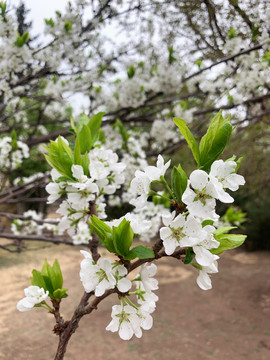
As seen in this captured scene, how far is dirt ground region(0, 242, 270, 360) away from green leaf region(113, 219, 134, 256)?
1817 mm

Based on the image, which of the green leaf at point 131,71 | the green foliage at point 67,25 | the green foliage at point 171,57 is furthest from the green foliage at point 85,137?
the green foliage at point 171,57

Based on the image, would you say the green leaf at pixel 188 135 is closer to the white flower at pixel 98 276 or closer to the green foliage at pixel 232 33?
the white flower at pixel 98 276

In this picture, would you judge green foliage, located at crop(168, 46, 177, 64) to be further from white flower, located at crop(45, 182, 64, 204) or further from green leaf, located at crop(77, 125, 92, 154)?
white flower, located at crop(45, 182, 64, 204)

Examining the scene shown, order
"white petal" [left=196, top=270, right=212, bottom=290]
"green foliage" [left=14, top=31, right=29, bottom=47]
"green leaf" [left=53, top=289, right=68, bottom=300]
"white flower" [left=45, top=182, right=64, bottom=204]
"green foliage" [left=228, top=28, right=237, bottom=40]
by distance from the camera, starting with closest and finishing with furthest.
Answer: "white petal" [left=196, top=270, right=212, bottom=290] < "green leaf" [left=53, top=289, right=68, bottom=300] < "white flower" [left=45, top=182, right=64, bottom=204] < "green foliage" [left=14, top=31, right=29, bottom=47] < "green foliage" [left=228, top=28, right=237, bottom=40]

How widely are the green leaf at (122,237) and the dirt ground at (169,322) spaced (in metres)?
1.82

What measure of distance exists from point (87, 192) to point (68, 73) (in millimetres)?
2659

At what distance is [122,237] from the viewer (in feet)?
2.63

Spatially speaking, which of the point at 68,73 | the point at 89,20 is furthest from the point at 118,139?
the point at 89,20

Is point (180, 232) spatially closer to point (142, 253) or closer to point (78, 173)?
point (142, 253)

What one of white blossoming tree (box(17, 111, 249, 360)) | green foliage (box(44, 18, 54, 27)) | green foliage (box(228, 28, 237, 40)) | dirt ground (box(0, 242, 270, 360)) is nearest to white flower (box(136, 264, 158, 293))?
white blossoming tree (box(17, 111, 249, 360))

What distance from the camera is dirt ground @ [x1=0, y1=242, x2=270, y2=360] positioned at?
3.47 meters

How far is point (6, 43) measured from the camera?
9.24 feet

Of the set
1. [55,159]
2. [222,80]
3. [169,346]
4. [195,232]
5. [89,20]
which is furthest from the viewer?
[169,346]

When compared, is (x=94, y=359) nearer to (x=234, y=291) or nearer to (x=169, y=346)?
(x=169, y=346)
